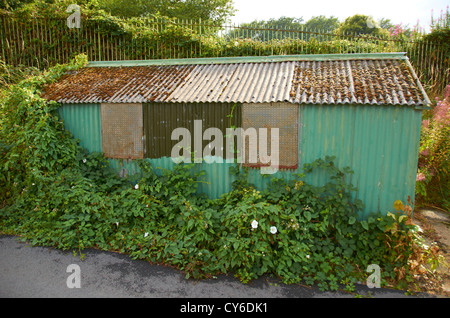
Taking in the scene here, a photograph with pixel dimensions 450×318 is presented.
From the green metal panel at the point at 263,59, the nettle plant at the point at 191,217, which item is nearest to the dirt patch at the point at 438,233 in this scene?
the nettle plant at the point at 191,217

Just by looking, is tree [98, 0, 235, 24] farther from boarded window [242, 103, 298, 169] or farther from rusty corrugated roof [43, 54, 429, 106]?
boarded window [242, 103, 298, 169]

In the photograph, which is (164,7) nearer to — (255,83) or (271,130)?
(255,83)

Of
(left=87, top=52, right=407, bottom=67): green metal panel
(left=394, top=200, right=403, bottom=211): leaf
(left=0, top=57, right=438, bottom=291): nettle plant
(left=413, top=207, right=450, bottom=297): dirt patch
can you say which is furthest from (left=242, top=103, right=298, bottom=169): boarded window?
(left=413, top=207, right=450, bottom=297): dirt patch

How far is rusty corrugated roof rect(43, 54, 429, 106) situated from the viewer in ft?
18.8

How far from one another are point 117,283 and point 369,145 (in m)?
4.94

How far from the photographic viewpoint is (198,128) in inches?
256

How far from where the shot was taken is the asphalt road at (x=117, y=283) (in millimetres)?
4352

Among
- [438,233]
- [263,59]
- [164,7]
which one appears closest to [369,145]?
[438,233]

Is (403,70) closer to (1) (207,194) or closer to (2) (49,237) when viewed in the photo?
(1) (207,194)

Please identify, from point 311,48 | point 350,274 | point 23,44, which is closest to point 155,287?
point 350,274

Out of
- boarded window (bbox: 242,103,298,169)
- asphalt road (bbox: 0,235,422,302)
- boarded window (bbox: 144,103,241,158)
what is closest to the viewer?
asphalt road (bbox: 0,235,422,302)

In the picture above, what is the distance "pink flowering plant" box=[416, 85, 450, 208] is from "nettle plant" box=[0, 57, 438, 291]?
349cm

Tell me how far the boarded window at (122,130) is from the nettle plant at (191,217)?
1.32 feet
